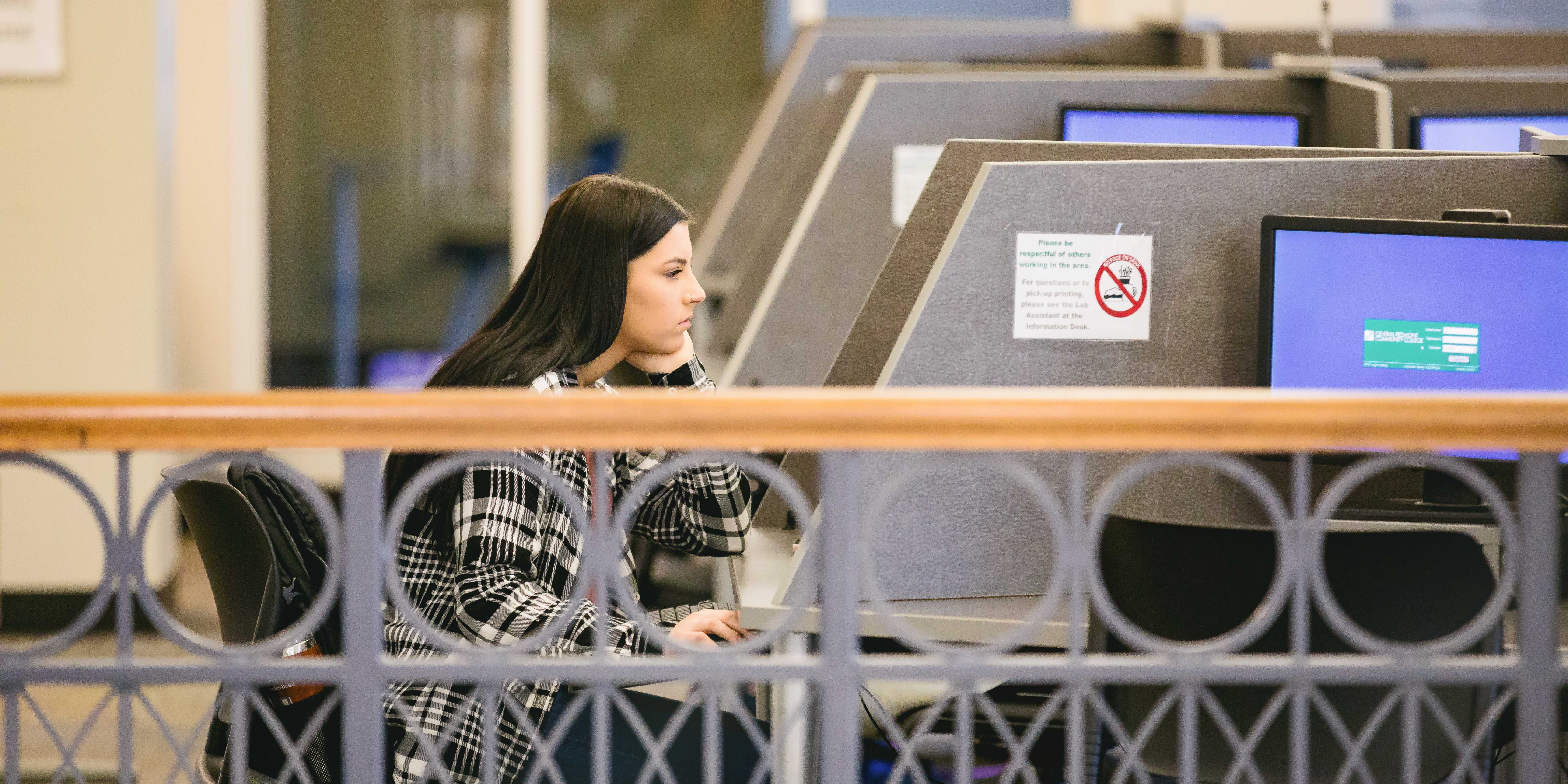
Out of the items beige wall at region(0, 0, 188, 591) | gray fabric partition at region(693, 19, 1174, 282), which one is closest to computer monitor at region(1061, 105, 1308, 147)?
gray fabric partition at region(693, 19, 1174, 282)

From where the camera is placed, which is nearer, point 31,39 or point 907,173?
point 907,173

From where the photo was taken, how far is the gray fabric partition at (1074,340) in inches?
63.6

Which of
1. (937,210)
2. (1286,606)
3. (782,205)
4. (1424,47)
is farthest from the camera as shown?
(1424,47)

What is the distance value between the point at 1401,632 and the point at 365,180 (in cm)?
457

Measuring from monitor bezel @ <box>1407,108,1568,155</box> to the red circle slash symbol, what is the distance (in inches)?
43.3

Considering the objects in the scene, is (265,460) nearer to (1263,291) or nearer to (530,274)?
(530,274)

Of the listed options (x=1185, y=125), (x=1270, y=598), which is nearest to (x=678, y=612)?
(x=1270, y=598)

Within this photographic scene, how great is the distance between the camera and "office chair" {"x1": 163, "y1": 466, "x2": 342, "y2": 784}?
143cm

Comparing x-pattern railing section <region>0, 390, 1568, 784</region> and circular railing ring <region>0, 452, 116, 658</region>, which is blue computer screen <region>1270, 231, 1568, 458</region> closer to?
x-pattern railing section <region>0, 390, 1568, 784</region>

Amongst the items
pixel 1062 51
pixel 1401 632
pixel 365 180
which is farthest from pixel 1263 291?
pixel 365 180

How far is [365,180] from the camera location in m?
5.14

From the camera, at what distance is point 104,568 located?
1011 mm

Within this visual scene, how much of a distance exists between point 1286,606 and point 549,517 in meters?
0.79

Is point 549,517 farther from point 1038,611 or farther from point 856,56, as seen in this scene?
point 856,56
